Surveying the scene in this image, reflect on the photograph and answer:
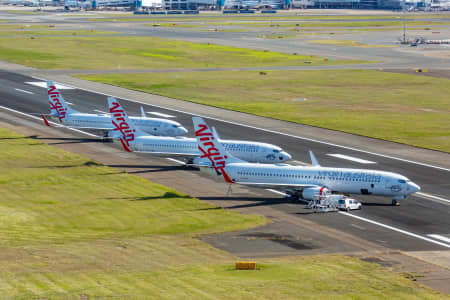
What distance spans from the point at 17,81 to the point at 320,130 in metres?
93.1

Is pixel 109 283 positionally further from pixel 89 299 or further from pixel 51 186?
pixel 51 186

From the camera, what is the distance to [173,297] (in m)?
52.6

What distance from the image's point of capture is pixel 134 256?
207 feet

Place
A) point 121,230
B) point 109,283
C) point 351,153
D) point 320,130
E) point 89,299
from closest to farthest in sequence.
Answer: point 89,299 < point 109,283 < point 121,230 < point 351,153 < point 320,130

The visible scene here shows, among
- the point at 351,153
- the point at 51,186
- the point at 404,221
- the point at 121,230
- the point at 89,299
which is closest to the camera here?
the point at 89,299

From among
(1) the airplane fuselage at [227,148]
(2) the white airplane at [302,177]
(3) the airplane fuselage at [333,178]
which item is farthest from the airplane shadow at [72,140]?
(3) the airplane fuselage at [333,178]

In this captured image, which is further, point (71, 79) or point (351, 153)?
point (71, 79)

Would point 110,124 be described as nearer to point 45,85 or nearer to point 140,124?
point 140,124

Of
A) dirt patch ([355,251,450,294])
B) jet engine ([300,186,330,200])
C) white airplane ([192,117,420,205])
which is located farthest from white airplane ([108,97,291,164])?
dirt patch ([355,251,450,294])

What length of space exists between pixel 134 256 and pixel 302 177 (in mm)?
28361

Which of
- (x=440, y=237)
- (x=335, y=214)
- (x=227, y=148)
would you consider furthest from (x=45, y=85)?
(x=440, y=237)

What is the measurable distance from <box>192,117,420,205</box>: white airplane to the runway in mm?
2045

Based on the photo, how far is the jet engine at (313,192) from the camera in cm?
8312

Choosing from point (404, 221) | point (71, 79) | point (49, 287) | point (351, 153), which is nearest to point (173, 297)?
point (49, 287)
